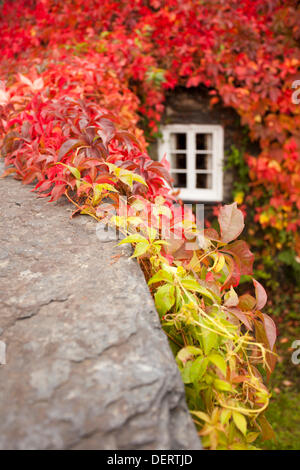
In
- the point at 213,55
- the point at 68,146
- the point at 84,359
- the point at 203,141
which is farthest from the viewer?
the point at 203,141

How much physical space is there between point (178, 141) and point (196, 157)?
0.33 m

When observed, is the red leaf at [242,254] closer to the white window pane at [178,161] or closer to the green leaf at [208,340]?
the green leaf at [208,340]

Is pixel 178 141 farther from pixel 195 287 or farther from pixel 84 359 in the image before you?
pixel 84 359

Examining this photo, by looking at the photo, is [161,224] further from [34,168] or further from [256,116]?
[256,116]

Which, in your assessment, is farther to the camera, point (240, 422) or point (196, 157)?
point (196, 157)

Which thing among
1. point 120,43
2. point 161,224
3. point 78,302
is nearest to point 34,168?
point 161,224

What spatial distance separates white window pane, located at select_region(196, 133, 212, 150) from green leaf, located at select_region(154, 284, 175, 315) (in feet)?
14.1

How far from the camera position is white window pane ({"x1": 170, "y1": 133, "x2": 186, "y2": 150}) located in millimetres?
5137

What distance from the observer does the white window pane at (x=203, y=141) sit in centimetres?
501

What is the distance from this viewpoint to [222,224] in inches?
44.9

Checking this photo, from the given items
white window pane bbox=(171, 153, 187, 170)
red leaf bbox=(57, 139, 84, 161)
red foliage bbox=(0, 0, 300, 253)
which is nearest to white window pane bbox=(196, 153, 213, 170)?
white window pane bbox=(171, 153, 187, 170)

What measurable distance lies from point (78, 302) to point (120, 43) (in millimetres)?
3748

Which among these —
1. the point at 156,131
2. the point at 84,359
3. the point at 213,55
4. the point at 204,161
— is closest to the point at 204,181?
the point at 204,161

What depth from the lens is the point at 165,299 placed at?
0.98 meters
